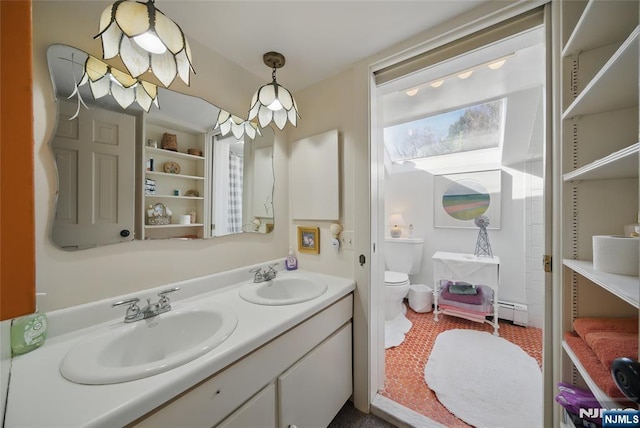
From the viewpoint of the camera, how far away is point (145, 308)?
989mm

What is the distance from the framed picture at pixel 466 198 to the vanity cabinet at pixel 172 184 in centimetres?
274

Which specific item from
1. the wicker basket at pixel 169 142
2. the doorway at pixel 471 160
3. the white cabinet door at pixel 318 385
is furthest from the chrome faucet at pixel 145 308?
the doorway at pixel 471 160

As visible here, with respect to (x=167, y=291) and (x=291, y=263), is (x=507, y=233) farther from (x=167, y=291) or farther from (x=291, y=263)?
(x=167, y=291)

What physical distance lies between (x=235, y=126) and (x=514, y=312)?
3.20 meters

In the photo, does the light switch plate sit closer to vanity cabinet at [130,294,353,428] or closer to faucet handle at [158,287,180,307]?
vanity cabinet at [130,294,353,428]

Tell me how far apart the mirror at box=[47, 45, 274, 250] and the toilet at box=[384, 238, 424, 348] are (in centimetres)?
171

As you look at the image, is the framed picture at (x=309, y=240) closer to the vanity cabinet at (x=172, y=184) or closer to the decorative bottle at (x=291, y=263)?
the decorative bottle at (x=291, y=263)

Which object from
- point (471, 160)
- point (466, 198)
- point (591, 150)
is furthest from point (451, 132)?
point (591, 150)

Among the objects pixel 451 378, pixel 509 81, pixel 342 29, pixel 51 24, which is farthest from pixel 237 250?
pixel 509 81

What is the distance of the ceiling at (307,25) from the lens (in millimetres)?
1052

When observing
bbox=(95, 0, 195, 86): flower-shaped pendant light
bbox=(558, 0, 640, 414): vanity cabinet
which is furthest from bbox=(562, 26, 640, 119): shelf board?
bbox=(95, 0, 195, 86): flower-shaped pendant light

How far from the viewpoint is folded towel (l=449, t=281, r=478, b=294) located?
8.03 feet

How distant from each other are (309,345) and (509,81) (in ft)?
7.46

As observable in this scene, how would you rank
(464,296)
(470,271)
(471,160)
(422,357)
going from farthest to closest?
(471,160), (464,296), (470,271), (422,357)
